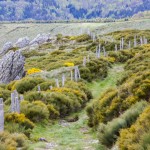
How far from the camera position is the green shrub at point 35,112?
1714cm

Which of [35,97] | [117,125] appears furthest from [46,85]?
[117,125]

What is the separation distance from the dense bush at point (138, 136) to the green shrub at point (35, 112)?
7.85 metres

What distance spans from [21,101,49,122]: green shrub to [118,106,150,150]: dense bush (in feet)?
25.7

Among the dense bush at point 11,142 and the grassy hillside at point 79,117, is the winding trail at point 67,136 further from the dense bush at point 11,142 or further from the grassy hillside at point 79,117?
the dense bush at point 11,142

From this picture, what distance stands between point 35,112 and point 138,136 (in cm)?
887

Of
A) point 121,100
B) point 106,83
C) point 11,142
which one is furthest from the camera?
point 106,83

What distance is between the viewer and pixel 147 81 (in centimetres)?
1532

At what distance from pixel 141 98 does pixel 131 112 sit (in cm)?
273

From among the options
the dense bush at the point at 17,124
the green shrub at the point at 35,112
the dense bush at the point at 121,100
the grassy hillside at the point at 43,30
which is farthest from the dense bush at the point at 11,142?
the grassy hillside at the point at 43,30

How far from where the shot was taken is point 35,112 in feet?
56.4

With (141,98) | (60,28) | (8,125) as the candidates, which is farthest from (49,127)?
(60,28)

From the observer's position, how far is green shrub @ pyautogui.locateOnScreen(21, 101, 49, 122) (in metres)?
17.1

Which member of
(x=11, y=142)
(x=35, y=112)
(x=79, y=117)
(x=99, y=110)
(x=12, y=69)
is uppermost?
(x=11, y=142)

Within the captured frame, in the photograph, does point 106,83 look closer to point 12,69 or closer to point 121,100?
point 121,100
